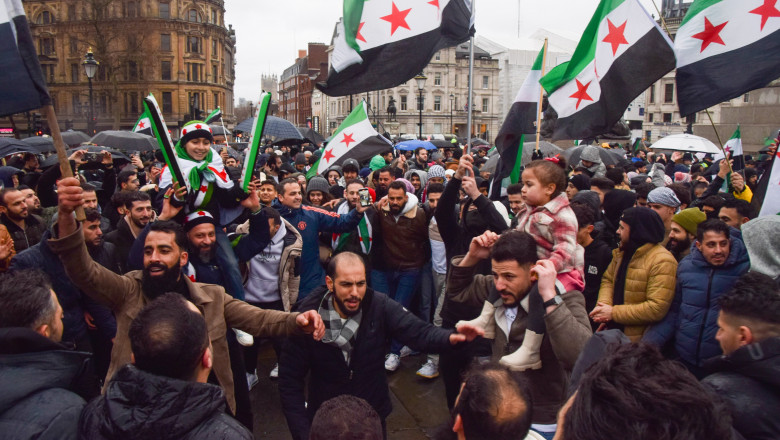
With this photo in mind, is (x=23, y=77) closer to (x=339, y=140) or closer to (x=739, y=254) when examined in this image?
(x=739, y=254)

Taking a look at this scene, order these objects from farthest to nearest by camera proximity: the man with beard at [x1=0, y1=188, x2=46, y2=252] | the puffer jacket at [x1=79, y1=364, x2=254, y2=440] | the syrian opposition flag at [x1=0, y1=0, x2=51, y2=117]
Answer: the man with beard at [x1=0, y1=188, x2=46, y2=252]
the syrian opposition flag at [x1=0, y1=0, x2=51, y2=117]
the puffer jacket at [x1=79, y1=364, x2=254, y2=440]

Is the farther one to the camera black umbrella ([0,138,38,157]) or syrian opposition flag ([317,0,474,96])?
black umbrella ([0,138,38,157])

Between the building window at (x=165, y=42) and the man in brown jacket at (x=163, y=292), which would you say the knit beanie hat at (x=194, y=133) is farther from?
the building window at (x=165, y=42)

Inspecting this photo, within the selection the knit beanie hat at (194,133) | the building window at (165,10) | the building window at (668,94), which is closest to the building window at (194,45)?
the building window at (165,10)

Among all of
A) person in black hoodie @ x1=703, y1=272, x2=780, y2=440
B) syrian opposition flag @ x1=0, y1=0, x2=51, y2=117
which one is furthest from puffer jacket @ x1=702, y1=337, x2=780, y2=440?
syrian opposition flag @ x1=0, y1=0, x2=51, y2=117

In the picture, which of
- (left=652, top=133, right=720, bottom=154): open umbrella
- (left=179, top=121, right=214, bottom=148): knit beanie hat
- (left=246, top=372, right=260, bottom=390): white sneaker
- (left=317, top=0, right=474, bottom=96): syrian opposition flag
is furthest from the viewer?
(left=652, top=133, right=720, bottom=154): open umbrella

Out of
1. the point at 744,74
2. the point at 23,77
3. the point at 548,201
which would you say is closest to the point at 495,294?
the point at 548,201

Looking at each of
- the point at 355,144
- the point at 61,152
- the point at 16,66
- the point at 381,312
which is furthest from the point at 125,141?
the point at 381,312

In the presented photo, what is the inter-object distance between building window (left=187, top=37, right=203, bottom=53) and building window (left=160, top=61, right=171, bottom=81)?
336cm

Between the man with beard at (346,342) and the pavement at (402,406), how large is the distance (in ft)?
4.24

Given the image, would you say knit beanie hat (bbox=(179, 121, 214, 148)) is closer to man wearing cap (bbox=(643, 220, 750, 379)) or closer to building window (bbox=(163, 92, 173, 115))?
man wearing cap (bbox=(643, 220, 750, 379))

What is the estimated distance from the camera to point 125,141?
12992 mm

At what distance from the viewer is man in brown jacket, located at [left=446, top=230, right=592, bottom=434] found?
2.43 metres

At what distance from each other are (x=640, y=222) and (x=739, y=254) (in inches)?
25.1
